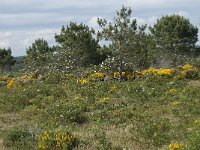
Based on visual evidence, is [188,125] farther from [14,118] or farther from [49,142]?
[14,118]

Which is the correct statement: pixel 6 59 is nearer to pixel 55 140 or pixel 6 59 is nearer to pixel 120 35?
pixel 120 35

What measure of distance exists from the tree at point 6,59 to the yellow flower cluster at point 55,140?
56.9 m

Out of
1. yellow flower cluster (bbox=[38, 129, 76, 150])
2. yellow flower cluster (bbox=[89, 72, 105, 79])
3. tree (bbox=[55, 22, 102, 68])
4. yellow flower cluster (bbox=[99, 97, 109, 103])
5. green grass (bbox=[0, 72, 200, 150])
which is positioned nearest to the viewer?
yellow flower cluster (bbox=[38, 129, 76, 150])

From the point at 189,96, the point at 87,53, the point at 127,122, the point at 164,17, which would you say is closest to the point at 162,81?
the point at 189,96

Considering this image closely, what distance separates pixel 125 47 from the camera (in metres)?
28.9

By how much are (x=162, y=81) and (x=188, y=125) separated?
12791 mm

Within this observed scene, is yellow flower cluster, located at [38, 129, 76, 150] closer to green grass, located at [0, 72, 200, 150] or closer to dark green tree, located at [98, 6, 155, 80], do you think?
green grass, located at [0, 72, 200, 150]

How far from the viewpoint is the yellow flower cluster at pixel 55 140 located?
1032 cm

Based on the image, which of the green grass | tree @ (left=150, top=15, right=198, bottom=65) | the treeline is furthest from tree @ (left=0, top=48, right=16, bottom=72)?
the green grass

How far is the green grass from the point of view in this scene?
427 inches

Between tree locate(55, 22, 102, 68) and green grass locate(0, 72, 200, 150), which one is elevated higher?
tree locate(55, 22, 102, 68)

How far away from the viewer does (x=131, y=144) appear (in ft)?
34.9

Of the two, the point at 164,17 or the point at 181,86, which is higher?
the point at 164,17

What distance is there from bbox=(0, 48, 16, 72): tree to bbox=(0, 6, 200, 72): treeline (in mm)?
19340
